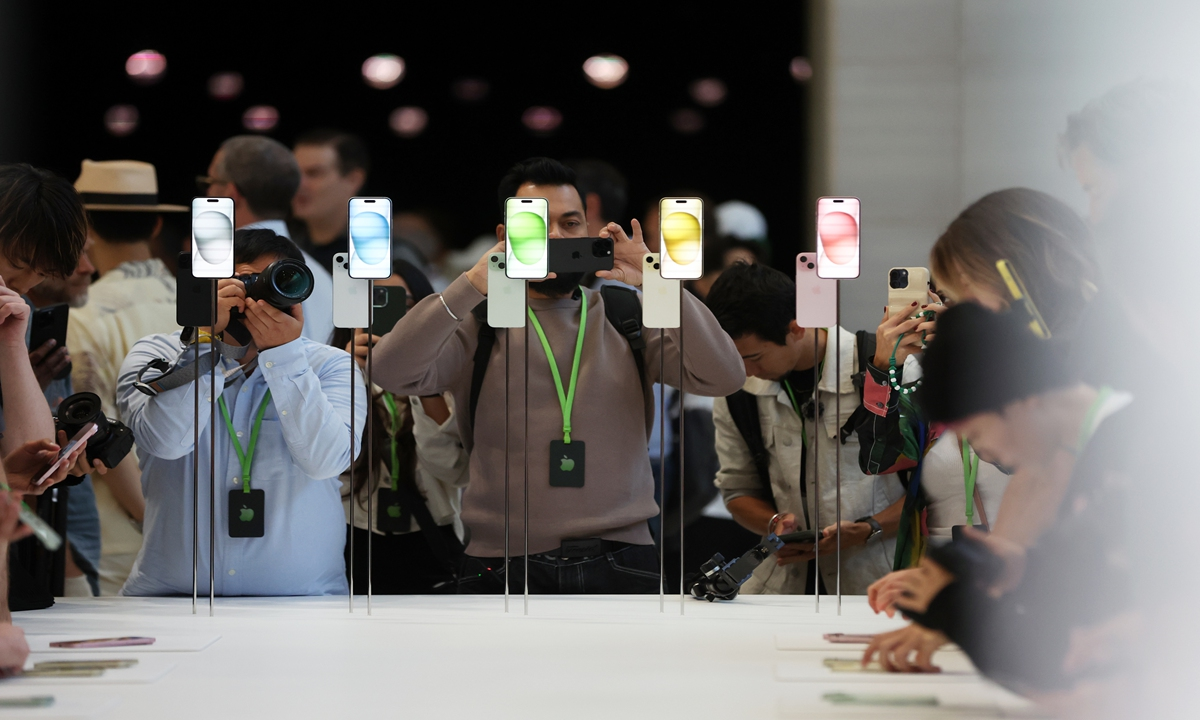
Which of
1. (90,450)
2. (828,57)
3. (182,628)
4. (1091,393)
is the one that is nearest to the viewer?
(1091,393)

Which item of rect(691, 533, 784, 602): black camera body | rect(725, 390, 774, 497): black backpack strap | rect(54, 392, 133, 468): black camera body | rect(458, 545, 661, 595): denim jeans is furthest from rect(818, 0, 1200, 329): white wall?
rect(54, 392, 133, 468): black camera body

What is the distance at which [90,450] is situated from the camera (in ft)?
5.56

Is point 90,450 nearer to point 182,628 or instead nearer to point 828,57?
point 182,628

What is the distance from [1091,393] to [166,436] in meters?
1.41

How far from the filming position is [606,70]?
146 inches

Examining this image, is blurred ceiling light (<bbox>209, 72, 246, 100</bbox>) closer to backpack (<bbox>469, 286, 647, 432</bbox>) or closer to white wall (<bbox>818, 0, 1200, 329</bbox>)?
backpack (<bbox>469, 286, 647, 432</bbox>)

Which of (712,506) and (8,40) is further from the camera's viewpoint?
(712,506)

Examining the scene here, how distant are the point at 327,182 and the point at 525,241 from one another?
235 cm

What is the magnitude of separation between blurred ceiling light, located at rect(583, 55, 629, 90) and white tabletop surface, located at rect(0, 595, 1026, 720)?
2302mm

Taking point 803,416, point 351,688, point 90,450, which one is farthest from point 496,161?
point 351,688

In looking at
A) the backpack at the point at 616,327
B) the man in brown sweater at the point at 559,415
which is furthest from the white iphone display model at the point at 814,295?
the backpack at the point at 616,327

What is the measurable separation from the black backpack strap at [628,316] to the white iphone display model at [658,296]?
378 millimetres

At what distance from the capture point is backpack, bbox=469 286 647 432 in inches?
79.7

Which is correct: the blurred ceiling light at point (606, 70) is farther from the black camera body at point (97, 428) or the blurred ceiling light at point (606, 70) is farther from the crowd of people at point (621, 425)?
the black camera body at point (97, 428)
